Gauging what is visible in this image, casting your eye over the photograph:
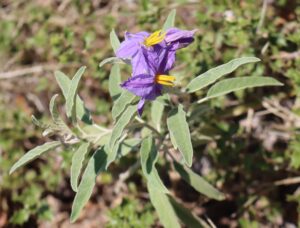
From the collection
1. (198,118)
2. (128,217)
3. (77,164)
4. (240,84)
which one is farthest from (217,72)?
(128,217)

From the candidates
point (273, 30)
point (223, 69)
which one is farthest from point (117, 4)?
point (223, 69)

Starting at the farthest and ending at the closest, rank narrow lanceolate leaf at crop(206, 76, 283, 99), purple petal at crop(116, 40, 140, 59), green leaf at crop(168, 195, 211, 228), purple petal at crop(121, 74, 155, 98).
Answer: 1. green leaf at crop(168, 195, 211, 228)
2. narrow lanceolate leaf at crop(206, 76, 283, 99)
3. purple petal at crop(116, 40, 140, 59)
4. purple petal at crop(121, 74, 155, 98)

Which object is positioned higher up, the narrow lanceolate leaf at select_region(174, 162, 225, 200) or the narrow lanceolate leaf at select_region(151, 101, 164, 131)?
the narrow lanceolate leaf at select_region(151, 101, 164, 131)

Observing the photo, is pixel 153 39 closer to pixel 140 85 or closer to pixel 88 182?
pixel 140 85

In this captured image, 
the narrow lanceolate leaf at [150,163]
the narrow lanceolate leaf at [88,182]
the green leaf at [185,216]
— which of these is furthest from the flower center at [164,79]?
the green leaf at [185,216]

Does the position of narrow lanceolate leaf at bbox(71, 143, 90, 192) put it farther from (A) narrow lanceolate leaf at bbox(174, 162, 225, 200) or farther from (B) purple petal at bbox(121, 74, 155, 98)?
(A) narrow lanceolate leaf at bbox(174, 162, 225, 200)

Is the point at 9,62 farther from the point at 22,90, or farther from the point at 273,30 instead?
the point at 273,30

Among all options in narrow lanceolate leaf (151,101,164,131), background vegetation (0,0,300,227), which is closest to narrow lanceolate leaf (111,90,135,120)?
narrow lanceolate leaf (151,101,164,131)
